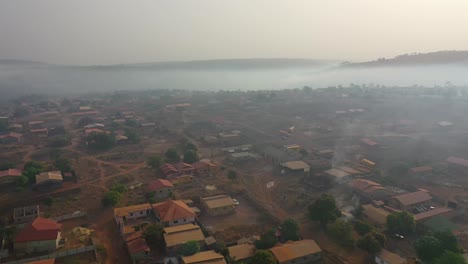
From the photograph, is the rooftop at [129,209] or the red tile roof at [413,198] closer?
the rooftop at [129,209]

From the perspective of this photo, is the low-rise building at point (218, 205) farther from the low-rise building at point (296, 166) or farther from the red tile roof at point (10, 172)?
the red tile roof at point (10, 172)

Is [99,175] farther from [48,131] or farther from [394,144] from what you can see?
[394,144]

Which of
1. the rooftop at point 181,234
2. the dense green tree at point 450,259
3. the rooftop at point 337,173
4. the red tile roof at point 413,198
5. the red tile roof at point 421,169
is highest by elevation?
the dense green tree at point 450,259

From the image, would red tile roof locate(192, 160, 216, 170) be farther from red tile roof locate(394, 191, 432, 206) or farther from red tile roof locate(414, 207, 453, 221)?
red tile roof locate(414, 207, 453, 221)

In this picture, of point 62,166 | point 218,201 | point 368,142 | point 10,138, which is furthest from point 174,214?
point 10,138

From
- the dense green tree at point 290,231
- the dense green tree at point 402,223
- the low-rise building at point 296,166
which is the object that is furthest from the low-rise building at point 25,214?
the dense green tree at point 402,223

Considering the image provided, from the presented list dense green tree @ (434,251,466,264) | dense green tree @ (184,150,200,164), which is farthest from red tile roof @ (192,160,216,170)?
dense green tree @ (434,251,466,264)

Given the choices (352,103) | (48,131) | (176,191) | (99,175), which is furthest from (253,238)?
(352,103)
